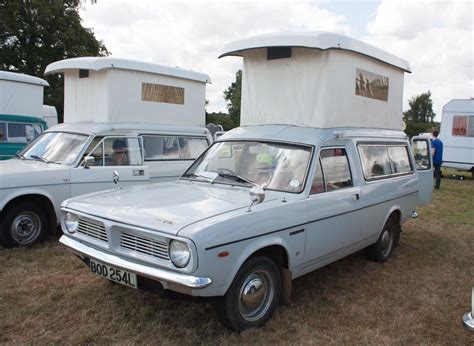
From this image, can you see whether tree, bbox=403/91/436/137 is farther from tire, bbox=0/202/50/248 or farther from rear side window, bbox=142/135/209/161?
tire, bbox=0/202/50/248

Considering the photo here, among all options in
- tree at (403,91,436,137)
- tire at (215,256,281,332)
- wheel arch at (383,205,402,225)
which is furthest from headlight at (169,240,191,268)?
tree at (403,91,436,137)

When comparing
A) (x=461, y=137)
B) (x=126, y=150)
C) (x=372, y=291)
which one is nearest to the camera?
(x=372, y=291)

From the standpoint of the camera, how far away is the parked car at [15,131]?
31.7 ft

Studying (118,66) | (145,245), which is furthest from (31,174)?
(145,245)

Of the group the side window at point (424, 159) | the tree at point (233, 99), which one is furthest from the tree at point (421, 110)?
the side window at point (424, 159)

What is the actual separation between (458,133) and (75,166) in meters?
15.3

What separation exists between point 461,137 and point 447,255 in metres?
12.1

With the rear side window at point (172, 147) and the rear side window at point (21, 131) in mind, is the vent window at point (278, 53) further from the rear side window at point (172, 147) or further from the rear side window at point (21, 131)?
the rear side window at point (21, 131)

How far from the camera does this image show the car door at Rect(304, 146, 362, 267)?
4191mm

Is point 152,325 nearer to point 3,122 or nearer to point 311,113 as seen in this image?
point 311,113

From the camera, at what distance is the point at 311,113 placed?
5.05 metres

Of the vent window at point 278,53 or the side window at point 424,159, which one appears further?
the side window at point 424,159

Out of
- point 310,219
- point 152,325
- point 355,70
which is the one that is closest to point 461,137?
point 355,70

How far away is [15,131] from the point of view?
9.91 meters
